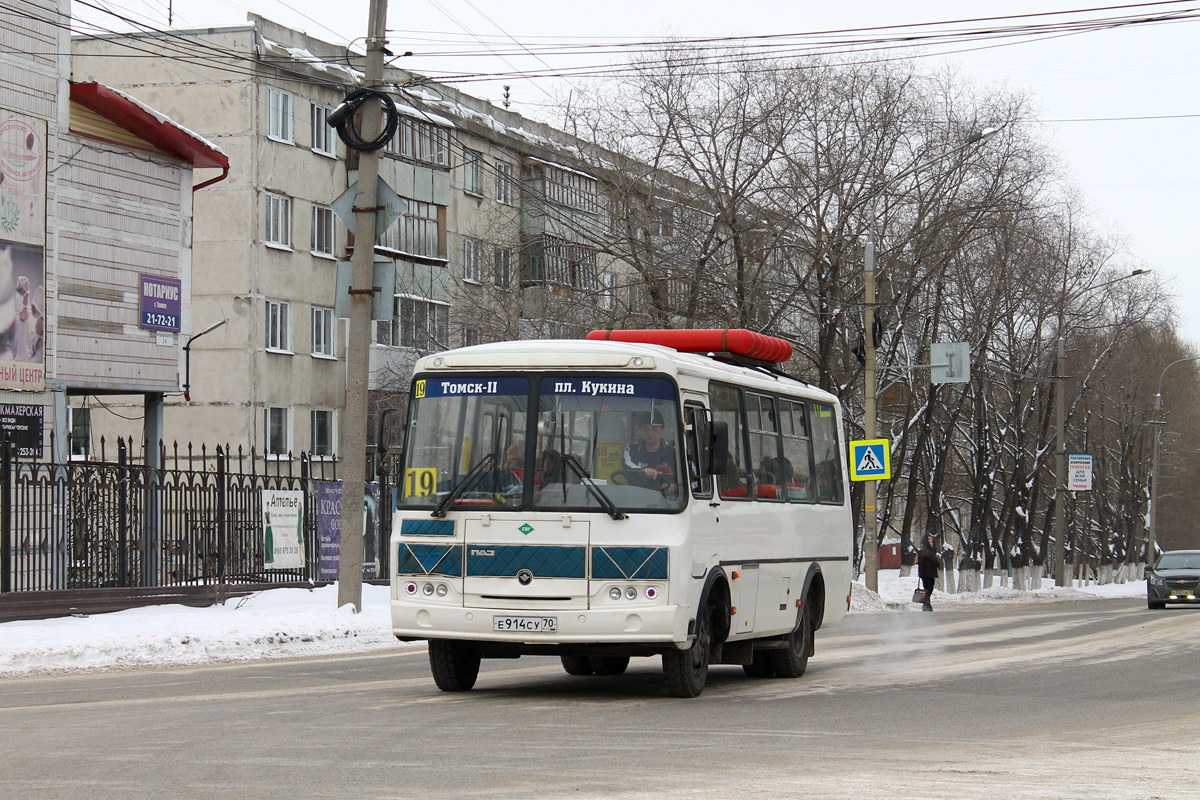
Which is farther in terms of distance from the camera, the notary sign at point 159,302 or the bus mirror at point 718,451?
the notary sign at point 159,302

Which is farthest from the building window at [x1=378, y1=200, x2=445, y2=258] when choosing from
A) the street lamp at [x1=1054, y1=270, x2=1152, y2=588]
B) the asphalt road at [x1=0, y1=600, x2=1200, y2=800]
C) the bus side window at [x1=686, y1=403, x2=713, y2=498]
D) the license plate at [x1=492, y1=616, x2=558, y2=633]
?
the license plate at [x1=492, y1=616, x2=558, y2=633]

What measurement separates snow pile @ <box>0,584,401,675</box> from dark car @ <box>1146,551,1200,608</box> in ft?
77.0

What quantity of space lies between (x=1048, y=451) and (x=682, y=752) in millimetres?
53378

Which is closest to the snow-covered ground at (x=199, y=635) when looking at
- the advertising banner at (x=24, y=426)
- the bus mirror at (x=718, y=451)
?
the advertising banner at (x=24, y=426)

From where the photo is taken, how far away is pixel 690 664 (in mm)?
12547

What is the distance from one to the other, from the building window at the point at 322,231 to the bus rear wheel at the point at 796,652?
34.3 metres

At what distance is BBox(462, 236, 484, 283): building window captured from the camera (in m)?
49.2

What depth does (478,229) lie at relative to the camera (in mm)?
54969

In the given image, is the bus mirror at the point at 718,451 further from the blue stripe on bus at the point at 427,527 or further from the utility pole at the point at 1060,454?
the utility pole at the point at 1060,454

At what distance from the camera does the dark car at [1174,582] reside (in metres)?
38.7

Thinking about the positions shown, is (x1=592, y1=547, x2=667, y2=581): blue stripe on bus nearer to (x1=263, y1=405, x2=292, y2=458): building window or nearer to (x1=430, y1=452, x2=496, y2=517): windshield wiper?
(x1=430, y1=452, x2=496, y2=517): windshield wiper

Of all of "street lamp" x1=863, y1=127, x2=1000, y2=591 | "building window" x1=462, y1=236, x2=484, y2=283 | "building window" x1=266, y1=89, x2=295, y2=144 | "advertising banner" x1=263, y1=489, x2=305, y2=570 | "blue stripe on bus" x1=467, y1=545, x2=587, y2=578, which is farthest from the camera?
"building window" x1=462, y1=236, x2=484, y2=283

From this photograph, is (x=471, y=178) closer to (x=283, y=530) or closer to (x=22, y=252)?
(x=22, y=252)

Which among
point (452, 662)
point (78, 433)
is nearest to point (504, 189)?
point (78, 433)
